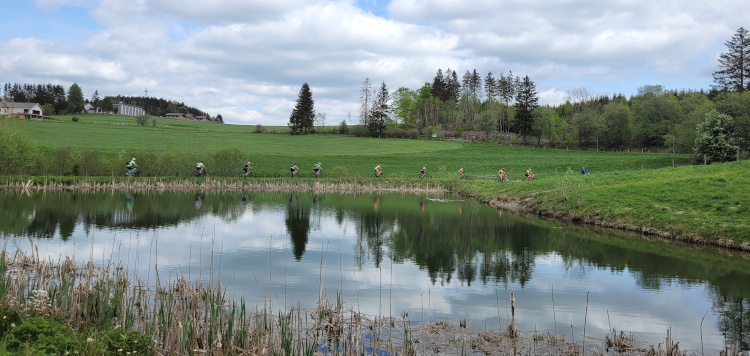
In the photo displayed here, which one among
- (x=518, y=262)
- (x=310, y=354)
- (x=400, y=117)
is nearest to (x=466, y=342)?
(x=310, y=354)

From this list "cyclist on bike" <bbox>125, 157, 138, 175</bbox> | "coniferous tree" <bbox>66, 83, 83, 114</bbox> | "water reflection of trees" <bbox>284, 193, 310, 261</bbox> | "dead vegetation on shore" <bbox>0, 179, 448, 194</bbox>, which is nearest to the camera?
"water reflection of trees" <bbox>284, 193, 310, 261</bbox>

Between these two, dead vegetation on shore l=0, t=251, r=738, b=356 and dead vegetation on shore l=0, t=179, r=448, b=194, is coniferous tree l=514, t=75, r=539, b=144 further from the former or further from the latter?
dead vegetation on shore l=0, t=251, r=738, b=356

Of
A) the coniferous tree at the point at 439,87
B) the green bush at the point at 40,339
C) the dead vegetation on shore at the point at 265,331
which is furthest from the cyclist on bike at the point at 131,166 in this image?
the coniferous tree at the point at 439,87

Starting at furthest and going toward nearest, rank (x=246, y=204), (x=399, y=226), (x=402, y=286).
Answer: (x=246, y=204) < (x=399, y=226) < (x=402, y=286)

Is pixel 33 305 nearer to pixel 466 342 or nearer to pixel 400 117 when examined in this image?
pixel 466 342

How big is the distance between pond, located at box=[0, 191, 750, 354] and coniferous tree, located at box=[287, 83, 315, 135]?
75861 mm

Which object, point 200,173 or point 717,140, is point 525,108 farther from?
point 200,173

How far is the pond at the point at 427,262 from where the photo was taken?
1180cm

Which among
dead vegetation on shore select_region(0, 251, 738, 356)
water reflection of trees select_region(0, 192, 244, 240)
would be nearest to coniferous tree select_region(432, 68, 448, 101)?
water reflection of trees select_region(0, 192, 244, 240)

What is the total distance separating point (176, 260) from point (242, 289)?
176 inches

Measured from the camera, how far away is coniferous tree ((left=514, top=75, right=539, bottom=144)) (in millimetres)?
107500

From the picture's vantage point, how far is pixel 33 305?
876 cm

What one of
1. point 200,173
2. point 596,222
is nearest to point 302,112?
point 200,173

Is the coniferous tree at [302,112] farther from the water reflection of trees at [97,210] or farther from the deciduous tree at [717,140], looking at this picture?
the deciduous tree at [717,140]
